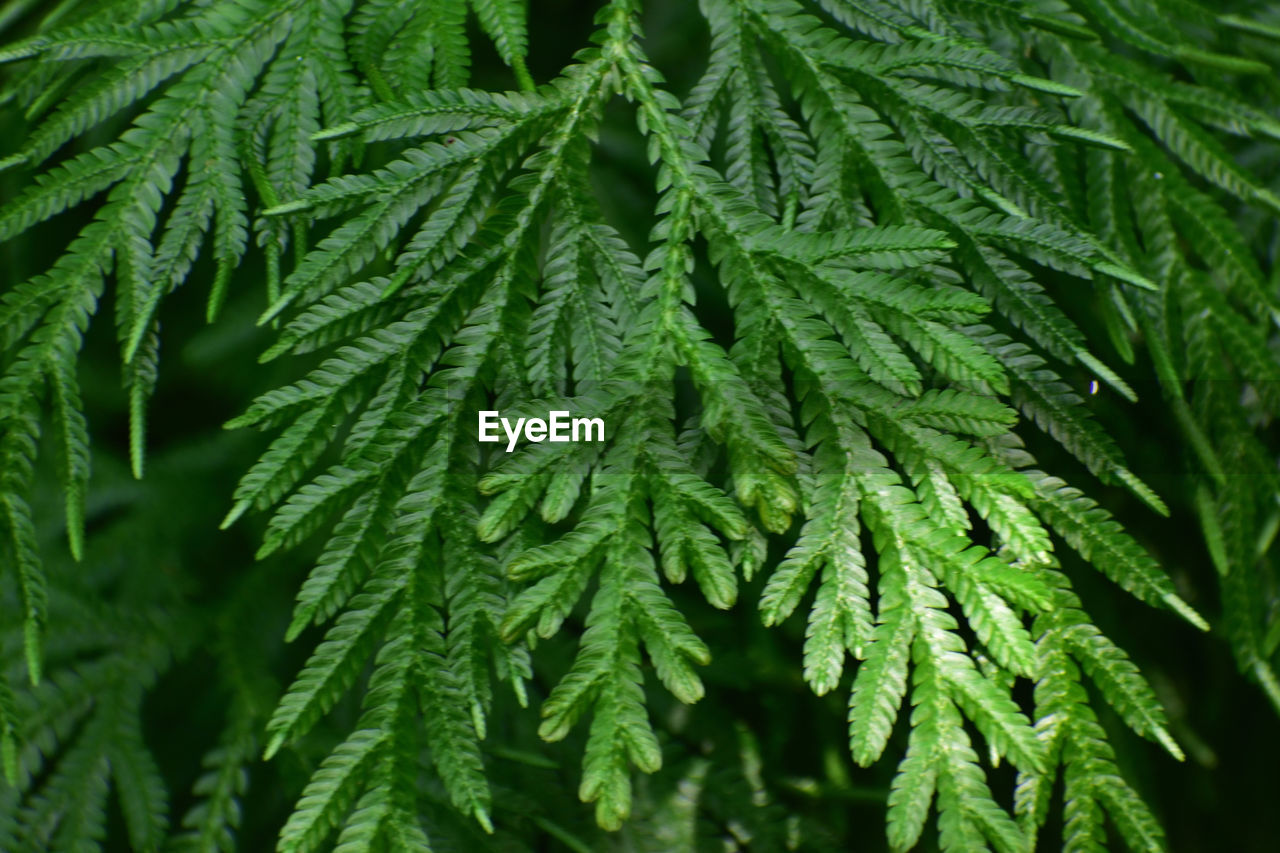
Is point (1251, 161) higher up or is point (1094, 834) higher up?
point (1251, 161)

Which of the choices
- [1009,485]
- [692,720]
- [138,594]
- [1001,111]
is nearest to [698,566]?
[1009,485]

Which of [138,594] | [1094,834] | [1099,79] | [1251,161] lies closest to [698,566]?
[1094,834]

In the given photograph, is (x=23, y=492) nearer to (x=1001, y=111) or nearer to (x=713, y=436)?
(x=713, y=436)

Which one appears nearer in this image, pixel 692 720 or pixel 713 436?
pixel 713 436

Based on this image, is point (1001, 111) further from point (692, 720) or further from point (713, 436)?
point (692, 720)

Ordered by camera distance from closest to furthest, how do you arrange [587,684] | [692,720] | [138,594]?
[587,684], [692,720], [138,594]

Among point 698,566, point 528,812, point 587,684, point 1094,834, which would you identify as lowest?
point 528,812

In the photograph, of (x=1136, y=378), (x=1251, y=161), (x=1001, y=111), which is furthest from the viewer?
(x=1251, y=161)
